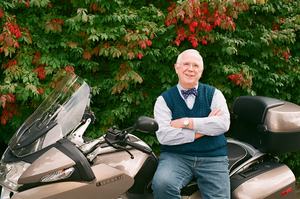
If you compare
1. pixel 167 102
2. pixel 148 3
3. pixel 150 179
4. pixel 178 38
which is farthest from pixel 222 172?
pixel 148 3

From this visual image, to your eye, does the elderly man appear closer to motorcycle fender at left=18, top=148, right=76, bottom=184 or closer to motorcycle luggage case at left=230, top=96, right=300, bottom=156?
motorcycle luggage case at left=230, top=96, right=300, bottom=156

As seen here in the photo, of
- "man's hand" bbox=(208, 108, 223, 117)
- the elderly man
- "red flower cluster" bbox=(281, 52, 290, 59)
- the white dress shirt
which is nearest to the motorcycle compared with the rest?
the elderly man

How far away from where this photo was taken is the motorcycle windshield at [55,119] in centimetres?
136

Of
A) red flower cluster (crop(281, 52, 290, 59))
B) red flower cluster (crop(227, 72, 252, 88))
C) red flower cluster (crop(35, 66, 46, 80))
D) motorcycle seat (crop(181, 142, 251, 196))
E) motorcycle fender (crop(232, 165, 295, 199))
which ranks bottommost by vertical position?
motorcycle fender (crop(232, 165, 295, 199))

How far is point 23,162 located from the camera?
1.33 metres

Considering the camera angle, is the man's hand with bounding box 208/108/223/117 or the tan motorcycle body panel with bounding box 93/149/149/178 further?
the man's hand with bounding box 208/108/223/117

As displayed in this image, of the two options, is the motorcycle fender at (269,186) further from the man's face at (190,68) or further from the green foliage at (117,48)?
the green foliage at (117,48)

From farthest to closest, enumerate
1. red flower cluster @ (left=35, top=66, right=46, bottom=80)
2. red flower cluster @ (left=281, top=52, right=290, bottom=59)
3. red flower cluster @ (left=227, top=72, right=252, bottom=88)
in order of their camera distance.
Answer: red flower cluster @ (left=281, top=52, right=290, bottom=59) < red flower cluster @ (left=227, top=72, right=252, bottom=88) < red flower cluster @ (left=35, top=66, right=46, bottom=80)

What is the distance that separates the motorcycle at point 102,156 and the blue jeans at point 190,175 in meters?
0.07

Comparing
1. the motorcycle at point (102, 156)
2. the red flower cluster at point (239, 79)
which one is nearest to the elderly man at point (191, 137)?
the motorcycle at point (102, 156)

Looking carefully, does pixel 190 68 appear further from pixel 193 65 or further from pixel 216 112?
pixel 216 112

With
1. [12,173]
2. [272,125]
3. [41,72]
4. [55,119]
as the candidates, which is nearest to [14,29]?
[41,72]

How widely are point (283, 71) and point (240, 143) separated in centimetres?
239

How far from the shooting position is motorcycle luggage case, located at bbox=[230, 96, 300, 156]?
196 centimetres
